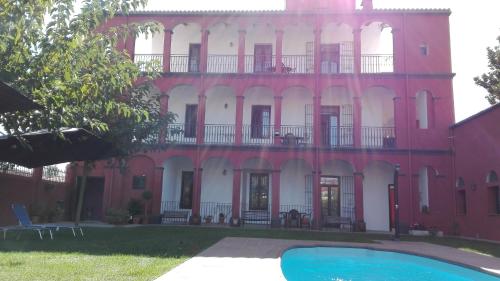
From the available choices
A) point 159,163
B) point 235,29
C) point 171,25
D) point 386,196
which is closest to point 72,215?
point 159,163

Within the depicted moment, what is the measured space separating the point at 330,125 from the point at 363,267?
33.0ft

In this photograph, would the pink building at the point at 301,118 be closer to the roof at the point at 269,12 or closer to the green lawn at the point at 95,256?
the roof at the point at 269,12

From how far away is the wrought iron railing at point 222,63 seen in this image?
18562mm

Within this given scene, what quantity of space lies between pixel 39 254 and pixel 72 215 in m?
11.3

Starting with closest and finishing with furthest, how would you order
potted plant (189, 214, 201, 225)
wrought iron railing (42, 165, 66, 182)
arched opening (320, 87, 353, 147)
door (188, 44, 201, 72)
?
1. wrought iron railing (42, 165, 66, 182)
2. potted plant (189, 214, 201, 225)
3. arched opening (320, 87, 353, 147)
4. door (188, 44, 201, 72)

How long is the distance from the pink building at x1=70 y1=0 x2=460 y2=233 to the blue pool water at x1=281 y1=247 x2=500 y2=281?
Answer: 258 inches

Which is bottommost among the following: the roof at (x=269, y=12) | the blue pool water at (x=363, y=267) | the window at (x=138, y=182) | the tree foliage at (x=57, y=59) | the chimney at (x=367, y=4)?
the blue pool water at (x=363, y=267)

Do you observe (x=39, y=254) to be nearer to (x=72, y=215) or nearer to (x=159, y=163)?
(x=159, y=163)

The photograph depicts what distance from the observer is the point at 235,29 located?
1919 cm

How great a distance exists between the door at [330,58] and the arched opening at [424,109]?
3.63 meters

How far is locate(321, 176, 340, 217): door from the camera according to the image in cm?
1752

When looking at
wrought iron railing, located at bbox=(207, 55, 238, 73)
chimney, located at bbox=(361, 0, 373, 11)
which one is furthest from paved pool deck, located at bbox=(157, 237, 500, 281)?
A: chimney, located at bbox=(361, 0, 373, 11)

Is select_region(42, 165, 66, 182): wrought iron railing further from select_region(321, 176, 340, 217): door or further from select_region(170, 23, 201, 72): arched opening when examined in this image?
select_region(321, 176, 340, 217): door

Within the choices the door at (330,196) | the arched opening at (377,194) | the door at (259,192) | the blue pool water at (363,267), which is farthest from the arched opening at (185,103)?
the blue pool water at (363,267)
